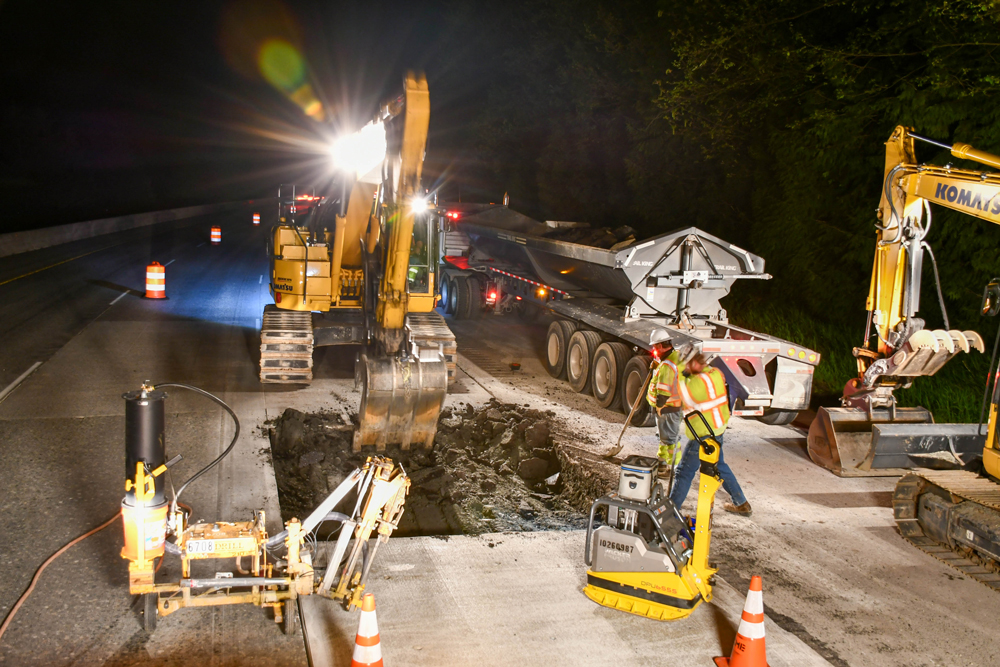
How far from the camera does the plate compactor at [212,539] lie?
198 inches

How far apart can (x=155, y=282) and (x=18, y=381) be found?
8.04m

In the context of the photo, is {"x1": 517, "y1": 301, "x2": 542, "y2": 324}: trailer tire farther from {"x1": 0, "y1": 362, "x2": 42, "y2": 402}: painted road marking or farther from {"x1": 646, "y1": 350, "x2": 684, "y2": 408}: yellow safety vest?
{"x1": 646, "y1": 350, "x2": 684, "y2": 408}: yellow safety vest

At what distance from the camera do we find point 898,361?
368 inches

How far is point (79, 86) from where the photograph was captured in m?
81.8

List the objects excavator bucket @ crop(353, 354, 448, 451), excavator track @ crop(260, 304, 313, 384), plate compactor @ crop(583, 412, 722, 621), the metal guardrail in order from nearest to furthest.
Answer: plate compactor @ crop(583, 412, 722, 621) → excavator bucket @ crop(353, 354, 448, 451) → excavator track @ crop(260, 304, 313, 384) → the metal guardrail

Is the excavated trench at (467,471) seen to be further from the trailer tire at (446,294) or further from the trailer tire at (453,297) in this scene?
the trailer tire at (446,294)

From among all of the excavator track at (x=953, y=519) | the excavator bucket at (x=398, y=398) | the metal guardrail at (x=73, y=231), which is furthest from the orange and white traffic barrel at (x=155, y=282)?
the excavator track at (x=953, y=519)

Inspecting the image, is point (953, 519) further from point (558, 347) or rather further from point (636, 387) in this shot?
point (558, 347)

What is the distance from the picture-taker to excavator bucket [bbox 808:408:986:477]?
8789 mm

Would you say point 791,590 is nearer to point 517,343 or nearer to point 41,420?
point 41,420

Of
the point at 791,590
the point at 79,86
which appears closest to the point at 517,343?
the point at 791,590

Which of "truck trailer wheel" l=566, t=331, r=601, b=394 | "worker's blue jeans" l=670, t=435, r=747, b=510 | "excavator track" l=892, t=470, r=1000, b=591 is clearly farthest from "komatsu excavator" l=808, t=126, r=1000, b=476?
"truck trailer wheel" l=566, t=331, r=601, b=394

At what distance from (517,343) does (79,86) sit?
82.9 m

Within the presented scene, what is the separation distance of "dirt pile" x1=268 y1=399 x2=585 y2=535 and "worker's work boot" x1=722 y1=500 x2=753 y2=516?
149 centimetres
